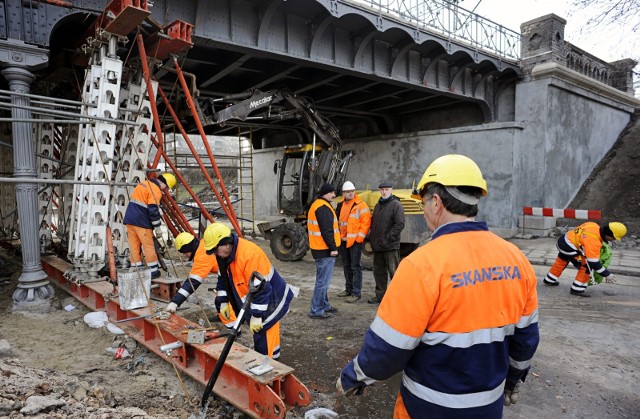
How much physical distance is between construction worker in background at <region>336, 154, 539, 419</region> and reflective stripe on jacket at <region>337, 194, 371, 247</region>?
4487 millimetres

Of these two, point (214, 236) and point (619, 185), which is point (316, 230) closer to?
point (214, 236)

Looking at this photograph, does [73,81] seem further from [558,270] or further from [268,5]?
Answer: [558,270]

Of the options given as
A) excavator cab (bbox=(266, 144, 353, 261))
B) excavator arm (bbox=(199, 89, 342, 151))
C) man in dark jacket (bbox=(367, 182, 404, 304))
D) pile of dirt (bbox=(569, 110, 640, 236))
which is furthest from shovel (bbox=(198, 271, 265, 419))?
pile of dirt (bbox=(569, 110, 640, 236))

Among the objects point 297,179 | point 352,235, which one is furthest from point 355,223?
point 297,179

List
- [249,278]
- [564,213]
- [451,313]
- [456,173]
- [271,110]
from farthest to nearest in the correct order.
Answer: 1. [564,213]
2. [271,110]
3. [249,278]
4. [456,173]
5. [451,313]

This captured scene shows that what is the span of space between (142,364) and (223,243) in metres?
1.83

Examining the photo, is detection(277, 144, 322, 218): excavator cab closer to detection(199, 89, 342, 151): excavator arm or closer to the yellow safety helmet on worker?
detection(199, 89, 342, 151): excavator arm

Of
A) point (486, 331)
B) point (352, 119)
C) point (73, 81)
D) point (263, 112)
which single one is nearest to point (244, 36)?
point (263, 112)

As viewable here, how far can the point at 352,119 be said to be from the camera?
17.6m

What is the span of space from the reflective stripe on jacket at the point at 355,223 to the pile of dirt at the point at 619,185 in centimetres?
1007

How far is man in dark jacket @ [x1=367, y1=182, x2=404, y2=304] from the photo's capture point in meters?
6.05

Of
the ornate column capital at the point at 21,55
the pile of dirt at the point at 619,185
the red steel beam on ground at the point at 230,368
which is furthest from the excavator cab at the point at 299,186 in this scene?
the pile of dirt at the point at 619,185

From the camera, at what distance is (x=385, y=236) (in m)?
6.07

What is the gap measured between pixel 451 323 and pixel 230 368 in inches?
88.2
